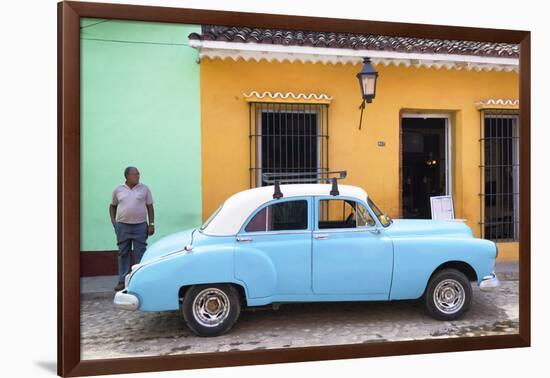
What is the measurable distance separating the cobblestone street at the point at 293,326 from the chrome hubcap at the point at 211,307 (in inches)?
7.2

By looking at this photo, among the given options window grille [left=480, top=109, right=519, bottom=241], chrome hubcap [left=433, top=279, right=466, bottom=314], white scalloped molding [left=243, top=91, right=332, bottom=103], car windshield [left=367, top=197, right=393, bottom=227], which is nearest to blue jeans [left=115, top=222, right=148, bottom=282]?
white scalloped molding [left=243, top=91, right=332, bottom=103]

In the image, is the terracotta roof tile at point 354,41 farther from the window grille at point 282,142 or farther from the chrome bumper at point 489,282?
the chrome bumper at point 489,282

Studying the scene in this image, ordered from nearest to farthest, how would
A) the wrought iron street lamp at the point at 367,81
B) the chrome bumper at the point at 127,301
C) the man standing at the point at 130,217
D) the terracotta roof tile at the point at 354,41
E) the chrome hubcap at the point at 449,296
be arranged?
the chrome bumper at the point at 127,301, the man standing at the point at 130,217, the terracotta roof tile at the point at 354,41, the chrome hubcap at the point at 449,296, the wrought iron street lamp at the point at 367,81

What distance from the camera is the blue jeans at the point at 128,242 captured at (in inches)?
170

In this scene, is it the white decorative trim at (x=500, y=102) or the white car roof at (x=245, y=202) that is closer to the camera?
the white car roof at (x=245, y=202)

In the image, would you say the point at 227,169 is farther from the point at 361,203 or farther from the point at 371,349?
the point at 371,349

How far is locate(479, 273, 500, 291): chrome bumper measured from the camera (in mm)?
4555

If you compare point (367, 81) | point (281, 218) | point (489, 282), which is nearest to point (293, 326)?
point (281, 218)

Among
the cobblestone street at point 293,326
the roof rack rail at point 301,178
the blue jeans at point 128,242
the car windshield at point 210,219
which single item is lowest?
the cobblestone street at point 293,326

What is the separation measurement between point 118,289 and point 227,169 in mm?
1636

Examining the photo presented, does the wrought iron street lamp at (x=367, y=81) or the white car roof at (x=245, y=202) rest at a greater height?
the wrought iron street lamp at (x=367, y=81)

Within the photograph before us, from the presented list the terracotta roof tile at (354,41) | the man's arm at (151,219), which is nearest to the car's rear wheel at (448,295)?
the terracotta roof tile at (354,41)

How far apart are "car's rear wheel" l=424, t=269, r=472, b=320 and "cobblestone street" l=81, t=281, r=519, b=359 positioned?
11 cm

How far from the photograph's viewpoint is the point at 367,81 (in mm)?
4746
